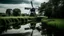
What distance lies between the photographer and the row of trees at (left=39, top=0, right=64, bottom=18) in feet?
5.07

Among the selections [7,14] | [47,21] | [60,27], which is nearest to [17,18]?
[7,14]

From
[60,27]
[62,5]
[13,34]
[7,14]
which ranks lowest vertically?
[13,34]

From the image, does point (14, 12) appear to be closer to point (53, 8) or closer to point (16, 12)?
point (16, 12)

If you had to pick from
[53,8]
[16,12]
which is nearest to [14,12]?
[16,12]

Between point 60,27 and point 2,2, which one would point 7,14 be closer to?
point 2,2

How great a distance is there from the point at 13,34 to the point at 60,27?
67cm

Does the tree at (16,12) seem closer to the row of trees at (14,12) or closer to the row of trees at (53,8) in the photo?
the row of trees at (14,12)

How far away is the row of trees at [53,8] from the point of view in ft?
5.07

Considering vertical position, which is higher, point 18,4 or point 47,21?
Result: point 18,4

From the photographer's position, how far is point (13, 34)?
5.14 feet

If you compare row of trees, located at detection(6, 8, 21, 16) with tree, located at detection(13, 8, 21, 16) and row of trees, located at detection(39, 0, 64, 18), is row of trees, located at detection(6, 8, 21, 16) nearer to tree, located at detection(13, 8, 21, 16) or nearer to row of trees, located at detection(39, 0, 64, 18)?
tree, located at detection(13, 8, 21, 16)

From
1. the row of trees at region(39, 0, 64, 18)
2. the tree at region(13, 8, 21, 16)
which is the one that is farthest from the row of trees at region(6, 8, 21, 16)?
the row of trees at region(39, 0, 64, 18)

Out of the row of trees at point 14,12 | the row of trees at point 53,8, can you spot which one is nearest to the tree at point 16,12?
the row of trees at point 14,12

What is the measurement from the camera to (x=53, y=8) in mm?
1581
